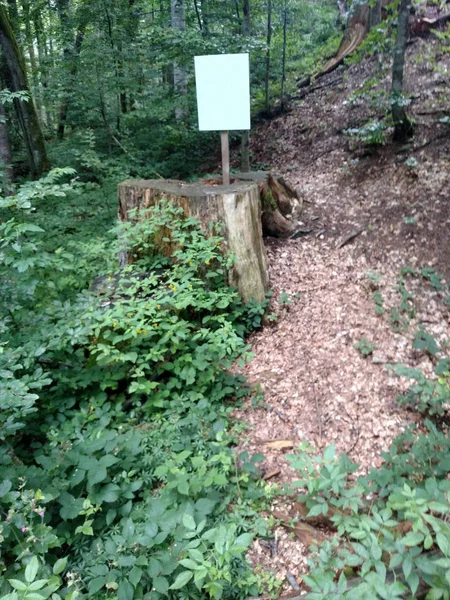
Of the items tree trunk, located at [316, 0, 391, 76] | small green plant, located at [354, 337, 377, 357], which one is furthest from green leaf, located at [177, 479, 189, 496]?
tree trunk, located at [316, 0, 391, 76]

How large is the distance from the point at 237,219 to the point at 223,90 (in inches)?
53.2

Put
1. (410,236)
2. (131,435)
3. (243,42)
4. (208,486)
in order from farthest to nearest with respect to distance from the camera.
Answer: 1. (243,42)
2. (410,236)
3. (131,435)
4. (208,486)

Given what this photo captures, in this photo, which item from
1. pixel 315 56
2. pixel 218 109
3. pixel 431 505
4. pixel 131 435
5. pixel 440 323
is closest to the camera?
pixel 431 505

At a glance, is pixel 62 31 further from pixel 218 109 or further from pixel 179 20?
pixel 218 109

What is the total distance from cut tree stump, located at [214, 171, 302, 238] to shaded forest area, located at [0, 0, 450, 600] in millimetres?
68

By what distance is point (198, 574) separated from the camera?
5.60 ft

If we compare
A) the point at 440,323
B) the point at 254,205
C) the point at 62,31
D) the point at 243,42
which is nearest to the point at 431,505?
the point at 440,323

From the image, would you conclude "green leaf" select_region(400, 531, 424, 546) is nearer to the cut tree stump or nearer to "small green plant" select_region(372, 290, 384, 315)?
"small green plant" select_region(372, 290, 384, 315)

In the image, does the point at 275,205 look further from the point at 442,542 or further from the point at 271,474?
the point at 442,542

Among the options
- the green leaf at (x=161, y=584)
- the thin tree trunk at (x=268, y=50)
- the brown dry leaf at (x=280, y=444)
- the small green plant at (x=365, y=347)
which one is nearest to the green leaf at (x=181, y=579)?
the green leaf at (x=161, y=584)

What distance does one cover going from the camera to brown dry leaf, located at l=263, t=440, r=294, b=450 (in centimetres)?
282

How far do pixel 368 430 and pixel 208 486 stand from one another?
126cm

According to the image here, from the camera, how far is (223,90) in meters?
4.02

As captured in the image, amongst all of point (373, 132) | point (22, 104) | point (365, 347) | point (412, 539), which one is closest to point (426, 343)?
point (365, 347)
